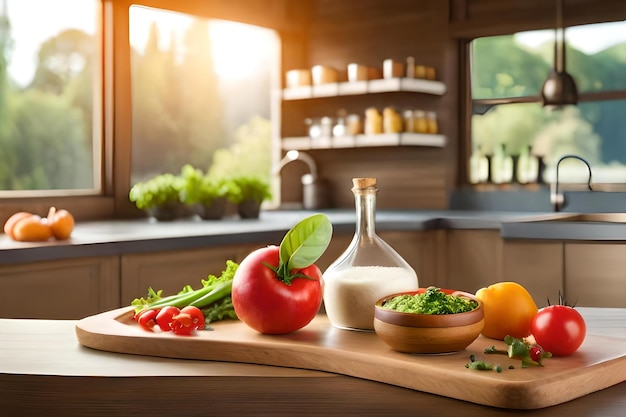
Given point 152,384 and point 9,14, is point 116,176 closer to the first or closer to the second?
point 9,14

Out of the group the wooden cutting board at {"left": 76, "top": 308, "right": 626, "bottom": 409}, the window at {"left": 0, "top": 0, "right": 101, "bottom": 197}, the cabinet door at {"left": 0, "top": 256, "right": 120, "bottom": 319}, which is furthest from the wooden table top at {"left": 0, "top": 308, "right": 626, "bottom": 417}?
the window at {"left": 0, "top": 0, "right": 101, "bottom": 197}

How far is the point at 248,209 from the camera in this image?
4152 mm

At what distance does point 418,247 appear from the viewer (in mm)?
3930

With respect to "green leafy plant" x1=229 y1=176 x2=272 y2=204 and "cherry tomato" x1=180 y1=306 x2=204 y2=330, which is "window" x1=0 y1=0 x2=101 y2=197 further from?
"cherry tomato" x1=180 y1=306 x2=204 y2=330

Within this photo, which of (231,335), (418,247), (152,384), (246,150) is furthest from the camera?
(246,150)

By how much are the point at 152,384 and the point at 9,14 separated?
2937 mm

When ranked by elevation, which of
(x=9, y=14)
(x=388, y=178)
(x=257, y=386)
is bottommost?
(x=257, y=386)

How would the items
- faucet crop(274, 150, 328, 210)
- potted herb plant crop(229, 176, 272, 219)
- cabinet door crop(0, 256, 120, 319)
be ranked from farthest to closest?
faucet crop(274, 150, 328, 210) → potted herb plant crop(229, 176, 272, 219) → cabinet door crop(0, 256, 120, 319)

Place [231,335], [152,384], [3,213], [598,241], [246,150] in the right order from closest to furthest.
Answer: [152,384] < [231,335] < [598,241] < [3,213] < [246,150]

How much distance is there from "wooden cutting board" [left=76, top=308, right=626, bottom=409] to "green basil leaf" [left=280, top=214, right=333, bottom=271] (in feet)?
0.40

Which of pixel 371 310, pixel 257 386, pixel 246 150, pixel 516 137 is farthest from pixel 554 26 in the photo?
pixel 257 386

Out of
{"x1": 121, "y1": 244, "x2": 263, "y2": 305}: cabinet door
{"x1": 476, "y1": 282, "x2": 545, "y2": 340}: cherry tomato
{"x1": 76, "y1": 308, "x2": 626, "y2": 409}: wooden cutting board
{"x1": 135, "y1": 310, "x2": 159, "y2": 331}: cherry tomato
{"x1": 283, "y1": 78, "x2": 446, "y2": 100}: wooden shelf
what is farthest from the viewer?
{"x1": 283, "y1": 78, "x2": 446, "y2": 100}: wooden shelf

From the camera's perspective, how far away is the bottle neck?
4.52ft

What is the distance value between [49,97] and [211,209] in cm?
93
